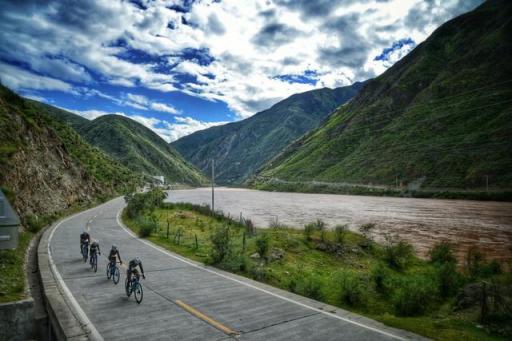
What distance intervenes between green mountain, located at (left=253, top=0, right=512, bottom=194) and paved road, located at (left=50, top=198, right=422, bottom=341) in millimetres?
75871

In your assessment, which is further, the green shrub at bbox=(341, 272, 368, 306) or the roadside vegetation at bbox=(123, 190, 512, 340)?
the green shrub at bbox=(341, 272, 368, 306)

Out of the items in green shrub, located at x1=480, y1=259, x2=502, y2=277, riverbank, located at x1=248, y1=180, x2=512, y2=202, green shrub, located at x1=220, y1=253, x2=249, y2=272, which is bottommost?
green shrub, located at x1=480, y1=259, x2=502, y2=277

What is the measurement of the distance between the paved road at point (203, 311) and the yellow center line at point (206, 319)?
3 cm

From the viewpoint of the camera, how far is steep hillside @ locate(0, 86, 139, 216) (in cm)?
2559

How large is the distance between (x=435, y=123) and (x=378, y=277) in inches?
4353

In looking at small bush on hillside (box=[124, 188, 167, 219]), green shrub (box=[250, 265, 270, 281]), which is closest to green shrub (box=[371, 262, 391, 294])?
green shrub (box=[250, 265, 270, 281])

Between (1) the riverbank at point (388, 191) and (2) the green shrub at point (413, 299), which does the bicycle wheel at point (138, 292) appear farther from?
(1) the riverbank at point (388, 191)

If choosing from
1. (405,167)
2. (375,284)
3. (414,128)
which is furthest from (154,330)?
(414,128)

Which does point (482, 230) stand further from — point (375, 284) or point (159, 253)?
point (159, 253)

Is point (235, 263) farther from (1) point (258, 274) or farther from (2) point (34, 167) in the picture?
(2) point (34, 167)

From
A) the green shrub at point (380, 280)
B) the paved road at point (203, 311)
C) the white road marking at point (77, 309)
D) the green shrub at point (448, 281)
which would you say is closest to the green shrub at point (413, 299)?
the green shrub at point (448, 281)

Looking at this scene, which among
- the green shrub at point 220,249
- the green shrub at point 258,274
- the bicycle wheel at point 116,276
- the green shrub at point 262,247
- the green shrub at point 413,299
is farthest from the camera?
the green shrub at point 262,247

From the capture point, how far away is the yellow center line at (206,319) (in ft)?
27.0

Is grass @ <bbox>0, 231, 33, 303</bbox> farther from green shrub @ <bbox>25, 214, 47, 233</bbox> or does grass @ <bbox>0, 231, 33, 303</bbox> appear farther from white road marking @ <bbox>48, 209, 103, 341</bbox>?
green shrub @ <bbox>25, 214, 47, 233</bbox>
